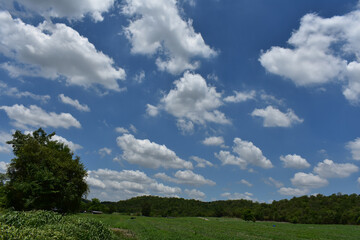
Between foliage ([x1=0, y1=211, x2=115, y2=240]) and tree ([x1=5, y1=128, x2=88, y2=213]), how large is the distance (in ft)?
94.5

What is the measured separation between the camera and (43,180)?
129 feet

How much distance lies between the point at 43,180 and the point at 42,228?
111 feet

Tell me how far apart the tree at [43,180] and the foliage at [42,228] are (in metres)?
28.8

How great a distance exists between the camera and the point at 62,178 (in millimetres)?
41969

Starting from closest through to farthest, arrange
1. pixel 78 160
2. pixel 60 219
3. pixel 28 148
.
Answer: pixel 60 219
pixel 28 148
pixel 78 160

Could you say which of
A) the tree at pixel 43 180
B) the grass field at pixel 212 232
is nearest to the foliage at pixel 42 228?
the grass field at pixel 212 232

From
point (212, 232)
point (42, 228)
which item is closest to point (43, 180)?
point (212, 232)

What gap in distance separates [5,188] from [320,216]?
124657 mm

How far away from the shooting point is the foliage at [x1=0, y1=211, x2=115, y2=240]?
7.61m

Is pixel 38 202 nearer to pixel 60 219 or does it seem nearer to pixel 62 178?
pixel 62 178

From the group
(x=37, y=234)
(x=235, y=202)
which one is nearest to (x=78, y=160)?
(x=37, y=234)

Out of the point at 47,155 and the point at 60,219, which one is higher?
the point at 47,155

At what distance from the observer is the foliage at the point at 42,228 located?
7.61 metres

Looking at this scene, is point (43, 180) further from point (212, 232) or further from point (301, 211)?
point (301, 211)
